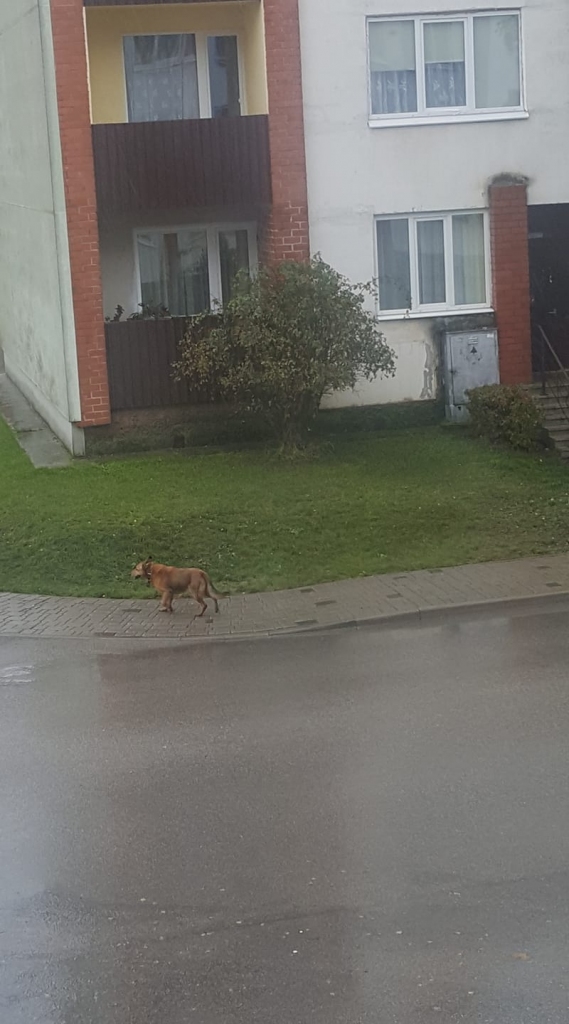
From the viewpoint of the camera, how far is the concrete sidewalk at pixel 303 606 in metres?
12.3

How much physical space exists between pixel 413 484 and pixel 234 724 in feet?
25.3

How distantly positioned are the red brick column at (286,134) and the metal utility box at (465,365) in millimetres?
2639

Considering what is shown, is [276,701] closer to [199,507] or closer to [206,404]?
[199,507]

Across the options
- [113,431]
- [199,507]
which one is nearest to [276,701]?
[199,507]

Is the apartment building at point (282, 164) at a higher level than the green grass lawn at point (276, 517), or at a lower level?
higher

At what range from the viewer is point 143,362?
19188 mm

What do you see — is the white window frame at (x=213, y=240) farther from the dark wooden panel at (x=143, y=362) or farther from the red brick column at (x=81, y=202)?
the red brick column at (x=81, y=202)

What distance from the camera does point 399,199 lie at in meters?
19.8

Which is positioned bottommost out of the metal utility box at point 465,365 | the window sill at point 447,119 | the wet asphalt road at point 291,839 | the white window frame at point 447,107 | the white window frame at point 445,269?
the wet asphalt road at point 291,839

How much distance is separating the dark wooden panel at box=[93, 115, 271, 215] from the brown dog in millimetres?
7819

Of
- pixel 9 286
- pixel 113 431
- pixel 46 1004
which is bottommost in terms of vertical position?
pixel 46 1004

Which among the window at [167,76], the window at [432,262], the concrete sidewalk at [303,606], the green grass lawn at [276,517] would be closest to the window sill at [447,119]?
the window at [432,262]

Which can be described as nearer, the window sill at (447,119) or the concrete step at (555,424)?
the concrete step at (555,424)

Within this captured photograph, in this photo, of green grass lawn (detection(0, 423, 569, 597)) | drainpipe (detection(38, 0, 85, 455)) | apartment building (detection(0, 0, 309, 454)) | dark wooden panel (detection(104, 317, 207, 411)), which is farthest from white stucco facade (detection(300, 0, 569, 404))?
drainpipe (detection(38, 0, 85, 455))
